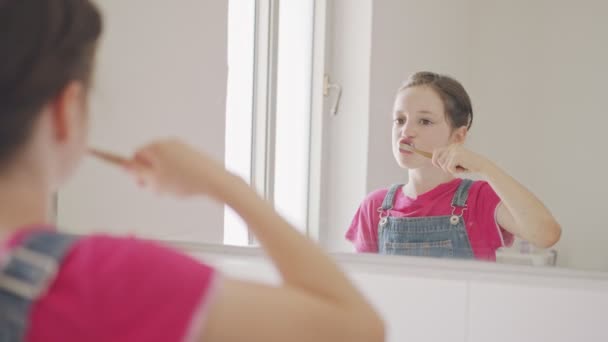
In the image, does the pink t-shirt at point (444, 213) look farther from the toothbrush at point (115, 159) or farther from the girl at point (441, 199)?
the toothbrush at point (115, 159)

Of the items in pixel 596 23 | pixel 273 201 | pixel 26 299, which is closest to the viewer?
pixel 26 299

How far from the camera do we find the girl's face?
0.86 meters

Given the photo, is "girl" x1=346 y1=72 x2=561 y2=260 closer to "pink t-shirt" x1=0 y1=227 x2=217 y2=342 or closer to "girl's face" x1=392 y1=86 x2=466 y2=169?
"girl's face" x1=392 y1=86 x2=466 y2=169

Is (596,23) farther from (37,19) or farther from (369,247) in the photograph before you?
(37,19)

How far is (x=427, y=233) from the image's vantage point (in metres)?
0.87

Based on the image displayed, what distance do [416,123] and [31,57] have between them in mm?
617

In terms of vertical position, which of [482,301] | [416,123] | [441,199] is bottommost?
[482,301]

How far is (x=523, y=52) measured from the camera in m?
0.83

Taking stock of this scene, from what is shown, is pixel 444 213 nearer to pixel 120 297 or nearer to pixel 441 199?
pixel 441 199

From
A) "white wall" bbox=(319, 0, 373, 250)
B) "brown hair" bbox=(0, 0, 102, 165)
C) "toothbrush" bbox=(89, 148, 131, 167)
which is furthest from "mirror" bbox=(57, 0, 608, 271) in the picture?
"brown hair" bbox=(0, 0, 102, 165)

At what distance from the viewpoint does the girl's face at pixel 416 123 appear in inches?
34.0

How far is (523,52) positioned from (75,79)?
628 mm

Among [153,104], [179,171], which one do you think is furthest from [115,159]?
[153,104]

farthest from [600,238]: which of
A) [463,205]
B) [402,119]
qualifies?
[402,119]
